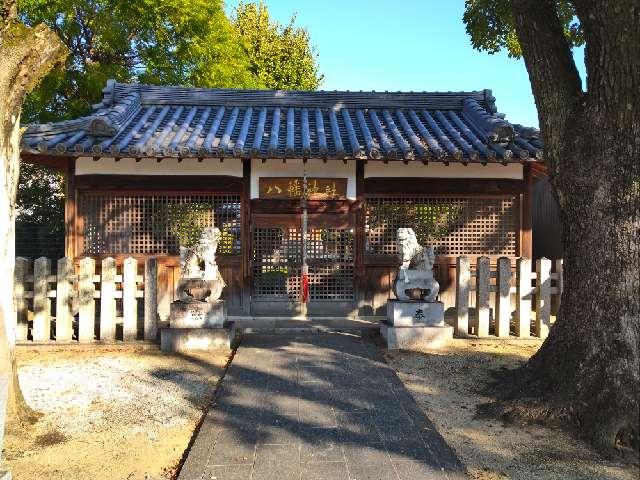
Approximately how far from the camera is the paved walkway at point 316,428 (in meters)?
3.62

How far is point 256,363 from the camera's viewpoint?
6559 millimetres

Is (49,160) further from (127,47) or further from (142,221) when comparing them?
(127,47)

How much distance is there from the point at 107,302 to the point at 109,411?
2986mm

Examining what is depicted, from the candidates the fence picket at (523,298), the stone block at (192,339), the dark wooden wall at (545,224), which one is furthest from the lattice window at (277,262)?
the dark wooden wall at (545,224)

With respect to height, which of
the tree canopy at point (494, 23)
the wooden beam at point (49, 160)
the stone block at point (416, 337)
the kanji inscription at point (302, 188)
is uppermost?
the tree canopy at point (494, 23)

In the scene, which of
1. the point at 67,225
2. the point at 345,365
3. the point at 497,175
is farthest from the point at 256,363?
the point at 497,175

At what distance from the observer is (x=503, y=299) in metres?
8.06

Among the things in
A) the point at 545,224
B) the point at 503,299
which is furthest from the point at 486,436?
the point at 545,224

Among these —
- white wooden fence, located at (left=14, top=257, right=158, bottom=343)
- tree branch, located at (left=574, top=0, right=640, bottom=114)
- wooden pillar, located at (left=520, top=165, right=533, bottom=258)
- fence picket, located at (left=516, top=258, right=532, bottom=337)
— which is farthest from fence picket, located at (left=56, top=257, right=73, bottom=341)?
wooden pillar, located at (left=520, top=165, right=533, bottom=258)

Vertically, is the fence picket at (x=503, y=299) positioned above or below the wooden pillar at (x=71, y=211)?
below

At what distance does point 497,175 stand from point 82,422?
8.33m

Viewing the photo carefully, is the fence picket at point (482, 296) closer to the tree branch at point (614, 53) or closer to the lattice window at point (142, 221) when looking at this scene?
the tree branch at point (614, 53)

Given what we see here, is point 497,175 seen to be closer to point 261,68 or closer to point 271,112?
point 271,112

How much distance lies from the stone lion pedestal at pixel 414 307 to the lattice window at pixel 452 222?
1.91 m
